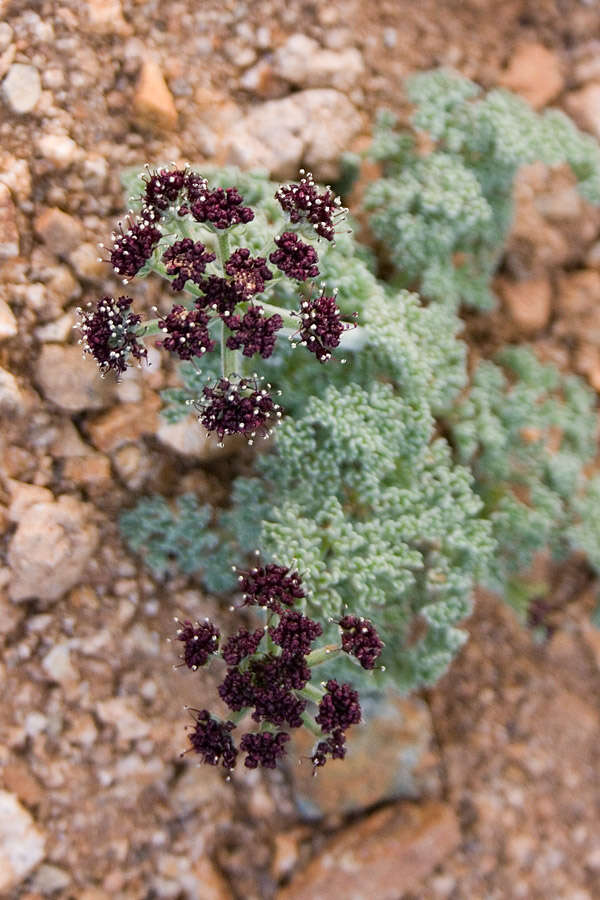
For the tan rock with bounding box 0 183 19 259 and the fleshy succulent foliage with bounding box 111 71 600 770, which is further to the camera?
the tan rock with bounding box 0 183 19 259

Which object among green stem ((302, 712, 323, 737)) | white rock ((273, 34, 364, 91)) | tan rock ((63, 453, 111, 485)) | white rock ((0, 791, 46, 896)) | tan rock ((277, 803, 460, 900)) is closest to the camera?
green stem ((302, 712, 323, 737))

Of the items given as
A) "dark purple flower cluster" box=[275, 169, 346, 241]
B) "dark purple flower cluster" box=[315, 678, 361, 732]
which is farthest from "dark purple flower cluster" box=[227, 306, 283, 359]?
"dark purple flower cluster" box=[315, 678, 361, 732]

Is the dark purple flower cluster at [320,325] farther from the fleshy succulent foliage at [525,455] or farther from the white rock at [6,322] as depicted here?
Answer: the white rock at [6,322]

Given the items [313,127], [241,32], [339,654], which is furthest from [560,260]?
[339,654]

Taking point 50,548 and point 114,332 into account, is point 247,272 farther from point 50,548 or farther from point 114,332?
point 50,548

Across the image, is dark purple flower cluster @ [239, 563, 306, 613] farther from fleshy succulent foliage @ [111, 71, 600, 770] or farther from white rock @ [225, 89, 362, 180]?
white rock @ [225, 89, 362, 180]

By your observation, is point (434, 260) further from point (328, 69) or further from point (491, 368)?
point (328, 69)
